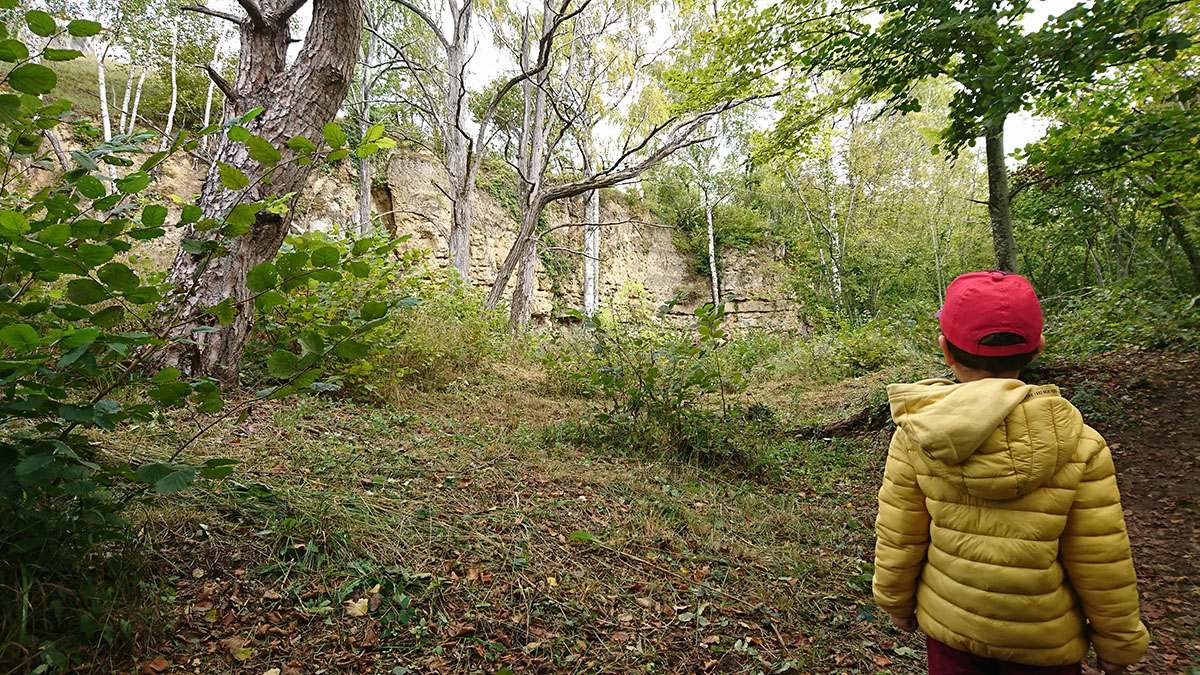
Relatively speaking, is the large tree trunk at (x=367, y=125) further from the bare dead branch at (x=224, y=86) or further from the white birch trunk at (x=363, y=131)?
the bare dead branch at (x=224, y=86)

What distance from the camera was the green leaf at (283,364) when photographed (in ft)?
4.50

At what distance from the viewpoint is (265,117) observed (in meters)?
3.51

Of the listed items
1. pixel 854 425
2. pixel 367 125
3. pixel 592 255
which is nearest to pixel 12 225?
pixel 854 425

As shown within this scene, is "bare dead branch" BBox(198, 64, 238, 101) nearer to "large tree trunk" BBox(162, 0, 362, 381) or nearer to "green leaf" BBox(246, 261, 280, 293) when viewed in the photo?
"large tree trunk" BBox(162, 0, 362, 381)

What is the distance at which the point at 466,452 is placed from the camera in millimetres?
3535

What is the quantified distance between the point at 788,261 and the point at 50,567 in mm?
25125

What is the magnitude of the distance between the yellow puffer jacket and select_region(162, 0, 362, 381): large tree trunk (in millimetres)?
3910

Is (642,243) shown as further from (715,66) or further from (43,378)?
(43,378)

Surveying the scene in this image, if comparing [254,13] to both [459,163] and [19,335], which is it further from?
[459,163]

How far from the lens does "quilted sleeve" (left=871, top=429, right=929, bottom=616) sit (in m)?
1.48

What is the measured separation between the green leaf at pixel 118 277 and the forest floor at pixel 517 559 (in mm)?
967

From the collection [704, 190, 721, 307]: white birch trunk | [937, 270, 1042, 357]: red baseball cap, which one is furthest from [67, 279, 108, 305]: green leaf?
[704, 190, 721, 307]: white birch trunk

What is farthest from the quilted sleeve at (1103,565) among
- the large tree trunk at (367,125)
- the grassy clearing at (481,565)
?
the large tree trunk at (367,125)

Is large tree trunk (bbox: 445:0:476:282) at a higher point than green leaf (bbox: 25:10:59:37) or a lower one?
higher
